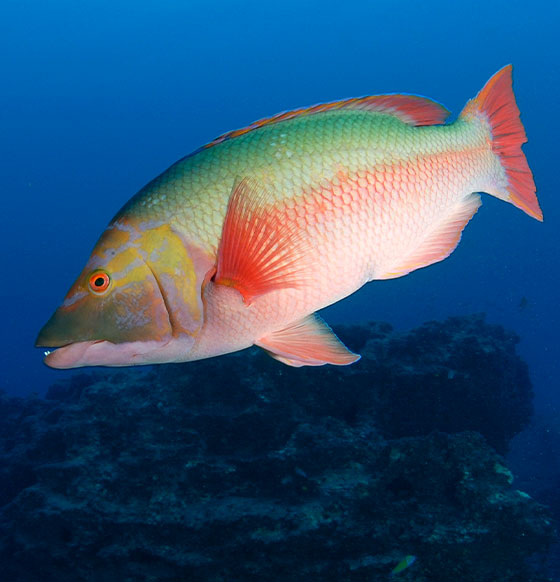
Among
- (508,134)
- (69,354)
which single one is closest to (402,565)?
(508,134)

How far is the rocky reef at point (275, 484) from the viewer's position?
4.03m

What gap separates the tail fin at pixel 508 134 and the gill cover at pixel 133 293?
5.51 ft

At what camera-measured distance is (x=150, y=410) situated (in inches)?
246

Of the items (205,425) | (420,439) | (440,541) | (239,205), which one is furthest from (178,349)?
(205,425)

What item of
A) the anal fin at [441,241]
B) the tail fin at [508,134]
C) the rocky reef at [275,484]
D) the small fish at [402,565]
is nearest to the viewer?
the anal fin at [441,241]

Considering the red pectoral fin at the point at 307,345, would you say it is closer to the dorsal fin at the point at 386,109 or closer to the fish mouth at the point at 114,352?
the fish mouth at the point at 114,352

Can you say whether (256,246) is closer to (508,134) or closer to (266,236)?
(266,236)

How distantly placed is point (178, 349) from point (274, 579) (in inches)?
144

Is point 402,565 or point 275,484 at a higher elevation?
point 275,484

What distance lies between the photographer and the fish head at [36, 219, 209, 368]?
4.42 ft

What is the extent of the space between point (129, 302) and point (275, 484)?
13.2 ft

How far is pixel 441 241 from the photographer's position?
201 centimetres

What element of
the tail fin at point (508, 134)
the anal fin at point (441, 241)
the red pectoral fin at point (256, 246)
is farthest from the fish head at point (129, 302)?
the tail fin at point (508, 134)

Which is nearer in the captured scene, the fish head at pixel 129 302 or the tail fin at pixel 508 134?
the fish head at pixel 129 302
